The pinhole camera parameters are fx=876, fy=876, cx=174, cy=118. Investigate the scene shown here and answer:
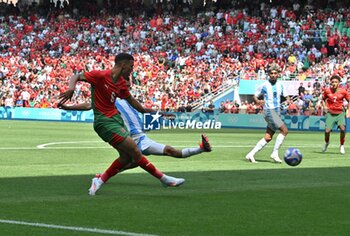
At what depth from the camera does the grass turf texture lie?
979 cm

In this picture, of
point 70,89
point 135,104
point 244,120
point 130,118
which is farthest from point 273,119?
point 244,120

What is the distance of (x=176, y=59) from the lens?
55.4 meters

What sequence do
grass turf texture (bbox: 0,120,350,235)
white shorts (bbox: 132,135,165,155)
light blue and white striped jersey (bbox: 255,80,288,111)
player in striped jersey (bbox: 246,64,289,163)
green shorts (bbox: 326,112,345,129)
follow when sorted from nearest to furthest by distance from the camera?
grass turf texture (bbox: 0,120,350,235), white shorts (bbox: 132,135,165,155), player in striped jersey (bbox: 246,64,289,163), light blue and white striped jersey (bbox: 255,80,288,111), green shorts (bbox: 326,112,345,129)

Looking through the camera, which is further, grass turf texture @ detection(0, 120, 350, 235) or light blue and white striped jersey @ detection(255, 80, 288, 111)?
light blue and white striped jersey @ detection(255, 80, 288, 111)

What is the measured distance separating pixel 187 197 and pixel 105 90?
1.96 metres

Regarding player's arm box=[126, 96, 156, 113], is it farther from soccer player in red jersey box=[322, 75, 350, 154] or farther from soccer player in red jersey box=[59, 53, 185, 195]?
Answer: soccer player in red jersey box=[322, 75, 350, 154]

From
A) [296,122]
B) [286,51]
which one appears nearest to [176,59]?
[286,51]

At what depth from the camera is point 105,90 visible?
42.0 feet

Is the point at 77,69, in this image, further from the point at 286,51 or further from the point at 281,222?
the point at 281,222

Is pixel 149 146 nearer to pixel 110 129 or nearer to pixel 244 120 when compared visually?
pixel 110 129

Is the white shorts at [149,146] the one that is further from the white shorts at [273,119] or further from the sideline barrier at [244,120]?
the sideline barrier at [244,120]

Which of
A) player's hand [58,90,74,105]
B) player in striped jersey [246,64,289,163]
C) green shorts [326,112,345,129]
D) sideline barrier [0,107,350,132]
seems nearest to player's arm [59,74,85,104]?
player's hand [58,90,74,105]

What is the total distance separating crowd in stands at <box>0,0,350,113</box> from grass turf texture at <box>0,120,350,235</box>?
88.1 feet

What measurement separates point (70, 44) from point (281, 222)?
178 ft
